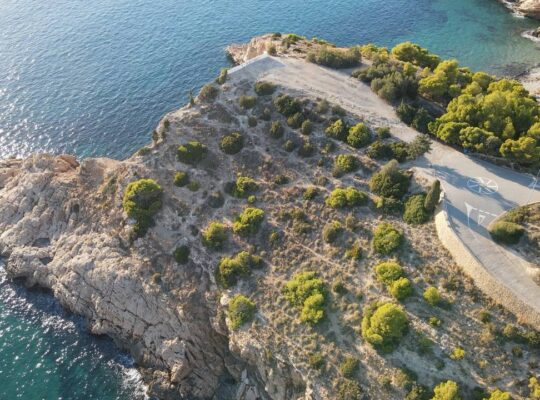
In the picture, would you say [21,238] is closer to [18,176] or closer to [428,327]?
[18,176]

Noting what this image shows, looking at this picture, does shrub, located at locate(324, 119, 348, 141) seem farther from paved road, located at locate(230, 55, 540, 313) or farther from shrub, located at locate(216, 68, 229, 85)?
shrub, located at locate(216, 68, 229, 85)

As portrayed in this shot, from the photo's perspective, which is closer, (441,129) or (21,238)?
(441,129)

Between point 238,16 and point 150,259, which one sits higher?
point 238,16

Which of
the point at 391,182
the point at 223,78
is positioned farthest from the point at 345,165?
the point at 223,78

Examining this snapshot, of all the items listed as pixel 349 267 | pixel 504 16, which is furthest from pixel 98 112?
pixel 504 16

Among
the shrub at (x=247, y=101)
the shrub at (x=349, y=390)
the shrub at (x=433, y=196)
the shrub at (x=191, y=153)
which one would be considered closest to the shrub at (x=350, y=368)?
the shrub at (x=349, y=390)

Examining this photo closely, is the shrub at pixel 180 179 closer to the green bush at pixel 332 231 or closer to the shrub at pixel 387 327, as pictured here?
the green bush at pixel 332 231

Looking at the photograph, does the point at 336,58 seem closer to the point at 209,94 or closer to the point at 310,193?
the point at 209,94

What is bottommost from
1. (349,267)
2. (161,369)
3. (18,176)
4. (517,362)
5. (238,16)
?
(161,369)
